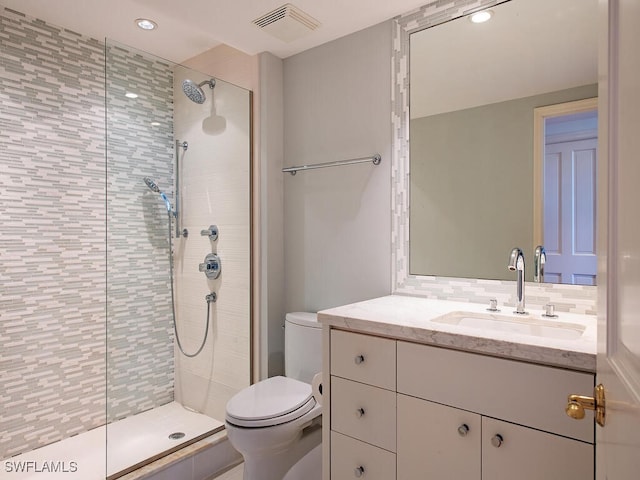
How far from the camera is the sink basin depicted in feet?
4.45

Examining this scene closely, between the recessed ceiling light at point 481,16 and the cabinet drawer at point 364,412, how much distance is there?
1.57 metres

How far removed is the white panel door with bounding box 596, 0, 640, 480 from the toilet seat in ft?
4.17

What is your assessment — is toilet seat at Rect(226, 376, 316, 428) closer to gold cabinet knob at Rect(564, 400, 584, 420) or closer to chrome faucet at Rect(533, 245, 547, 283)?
chrome faucet at Rect(533, 245, 547, 283)

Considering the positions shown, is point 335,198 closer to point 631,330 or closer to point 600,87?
point 600,87

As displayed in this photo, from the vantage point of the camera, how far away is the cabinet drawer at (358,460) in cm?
135

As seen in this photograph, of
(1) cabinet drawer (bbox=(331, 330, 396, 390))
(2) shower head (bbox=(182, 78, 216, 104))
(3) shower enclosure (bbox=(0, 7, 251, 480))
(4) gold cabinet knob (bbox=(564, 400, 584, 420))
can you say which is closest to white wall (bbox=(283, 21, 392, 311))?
(3) shower enclosure (bbox=(0, 7, 251, 480))

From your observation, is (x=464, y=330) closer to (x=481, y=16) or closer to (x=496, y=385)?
(x=496, y=385)

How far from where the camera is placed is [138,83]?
2107 millimetres

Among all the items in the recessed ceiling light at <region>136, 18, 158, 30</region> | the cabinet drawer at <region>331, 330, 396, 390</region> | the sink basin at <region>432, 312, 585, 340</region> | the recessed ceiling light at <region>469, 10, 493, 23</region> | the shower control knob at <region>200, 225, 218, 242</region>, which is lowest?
the cabinet drawer at <region>331, 330, 396, 390</region>

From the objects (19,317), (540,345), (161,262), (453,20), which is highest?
(453,20)

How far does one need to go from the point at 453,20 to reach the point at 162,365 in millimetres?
2313

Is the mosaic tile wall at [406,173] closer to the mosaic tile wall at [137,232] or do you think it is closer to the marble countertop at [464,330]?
the marble countertop at [464,330]

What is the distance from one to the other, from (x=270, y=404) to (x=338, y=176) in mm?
1179

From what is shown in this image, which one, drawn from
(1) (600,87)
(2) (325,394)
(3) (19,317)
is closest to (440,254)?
(2) (325,394)
